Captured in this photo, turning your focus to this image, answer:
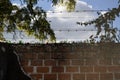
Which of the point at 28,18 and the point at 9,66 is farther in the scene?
the point at 28,18

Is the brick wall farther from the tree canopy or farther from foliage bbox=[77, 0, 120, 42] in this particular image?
the tree canopy

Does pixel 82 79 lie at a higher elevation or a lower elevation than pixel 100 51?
lower

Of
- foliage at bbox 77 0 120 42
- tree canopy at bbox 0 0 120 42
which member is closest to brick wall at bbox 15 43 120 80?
foliage at bbox 77 0 120 42

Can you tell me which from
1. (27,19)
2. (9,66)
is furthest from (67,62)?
(27,19)

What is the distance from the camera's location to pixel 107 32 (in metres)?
7.13

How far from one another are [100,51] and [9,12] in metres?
10.0

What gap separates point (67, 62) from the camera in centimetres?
451

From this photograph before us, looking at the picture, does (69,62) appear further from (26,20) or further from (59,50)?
(26,20)

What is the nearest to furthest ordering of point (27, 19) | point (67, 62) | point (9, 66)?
1. point (9, 66)
2. point (67, 62)
3. point (27, 19)

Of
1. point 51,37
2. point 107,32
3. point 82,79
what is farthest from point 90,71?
point 51,37

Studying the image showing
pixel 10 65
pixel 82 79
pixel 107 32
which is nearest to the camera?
pixel 10 65

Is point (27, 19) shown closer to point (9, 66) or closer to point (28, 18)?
point (28, 18)

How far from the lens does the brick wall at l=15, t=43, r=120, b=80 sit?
4512 mm

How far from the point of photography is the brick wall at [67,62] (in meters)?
4.51
